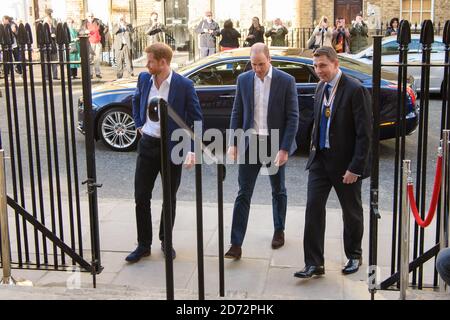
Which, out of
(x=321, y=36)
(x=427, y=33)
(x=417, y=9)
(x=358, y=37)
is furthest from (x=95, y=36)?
(x=427, y=33)

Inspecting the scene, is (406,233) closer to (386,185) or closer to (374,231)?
(374,231)

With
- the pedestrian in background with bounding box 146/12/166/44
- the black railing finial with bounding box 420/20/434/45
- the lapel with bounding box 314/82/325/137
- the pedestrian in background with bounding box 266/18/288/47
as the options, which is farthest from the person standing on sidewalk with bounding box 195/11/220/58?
the black railing finial with bounding box 420/20/434/45

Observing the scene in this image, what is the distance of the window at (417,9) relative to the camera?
2459cm

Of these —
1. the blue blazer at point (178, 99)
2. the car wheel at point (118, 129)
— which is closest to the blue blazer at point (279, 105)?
the blue blazer at point (178, 99)

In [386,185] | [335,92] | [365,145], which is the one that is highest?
[335,92]

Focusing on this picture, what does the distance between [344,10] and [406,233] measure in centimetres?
2183

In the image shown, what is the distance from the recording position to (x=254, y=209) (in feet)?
23.5

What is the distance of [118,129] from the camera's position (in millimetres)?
10281

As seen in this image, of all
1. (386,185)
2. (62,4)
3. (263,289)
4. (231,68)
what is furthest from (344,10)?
(263,289)

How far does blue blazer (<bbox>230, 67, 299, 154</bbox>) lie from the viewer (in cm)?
569

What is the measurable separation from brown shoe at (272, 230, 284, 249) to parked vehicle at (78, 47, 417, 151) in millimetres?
3839

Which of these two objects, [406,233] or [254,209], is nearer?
[406,233]
